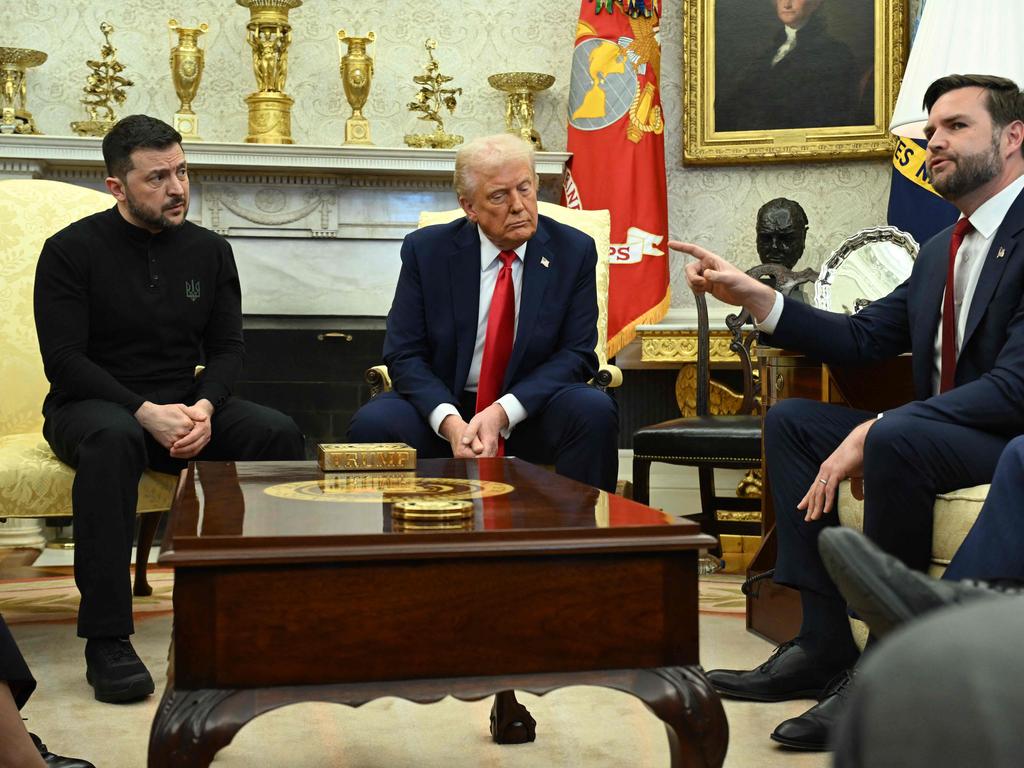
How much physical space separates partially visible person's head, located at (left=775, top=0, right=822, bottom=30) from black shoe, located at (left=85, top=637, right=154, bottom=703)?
4185 mm

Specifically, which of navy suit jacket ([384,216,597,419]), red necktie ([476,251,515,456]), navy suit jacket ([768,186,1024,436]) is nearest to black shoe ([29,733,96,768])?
navy suit jacket ([384,216,597,419])

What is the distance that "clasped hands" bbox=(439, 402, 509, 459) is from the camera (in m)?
3.09

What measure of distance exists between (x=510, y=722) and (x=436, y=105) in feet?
12.5

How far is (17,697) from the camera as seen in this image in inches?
65.2

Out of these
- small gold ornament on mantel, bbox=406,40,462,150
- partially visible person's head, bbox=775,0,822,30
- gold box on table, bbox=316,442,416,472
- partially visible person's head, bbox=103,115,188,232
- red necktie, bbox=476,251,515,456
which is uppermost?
partially visible person's head, bbox=775,0,822,30

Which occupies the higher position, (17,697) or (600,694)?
(17,697)

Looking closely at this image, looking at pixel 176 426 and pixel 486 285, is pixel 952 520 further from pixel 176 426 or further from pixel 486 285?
pixel 176 426

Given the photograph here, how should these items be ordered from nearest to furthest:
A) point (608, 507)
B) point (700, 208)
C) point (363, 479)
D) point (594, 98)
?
1. point (608, 507)
2. point (363, 479)
3. point (594, 98)
4. point (700, 208)

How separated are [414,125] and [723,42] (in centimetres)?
149

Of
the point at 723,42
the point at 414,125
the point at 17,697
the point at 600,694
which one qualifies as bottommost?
the point at 600,694

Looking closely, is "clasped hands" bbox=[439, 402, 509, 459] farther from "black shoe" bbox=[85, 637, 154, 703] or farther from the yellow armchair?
the yellow armchair

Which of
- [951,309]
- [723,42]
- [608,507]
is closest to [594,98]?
[723,42]

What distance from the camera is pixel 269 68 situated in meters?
5.31

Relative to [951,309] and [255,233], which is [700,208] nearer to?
[255,233]
